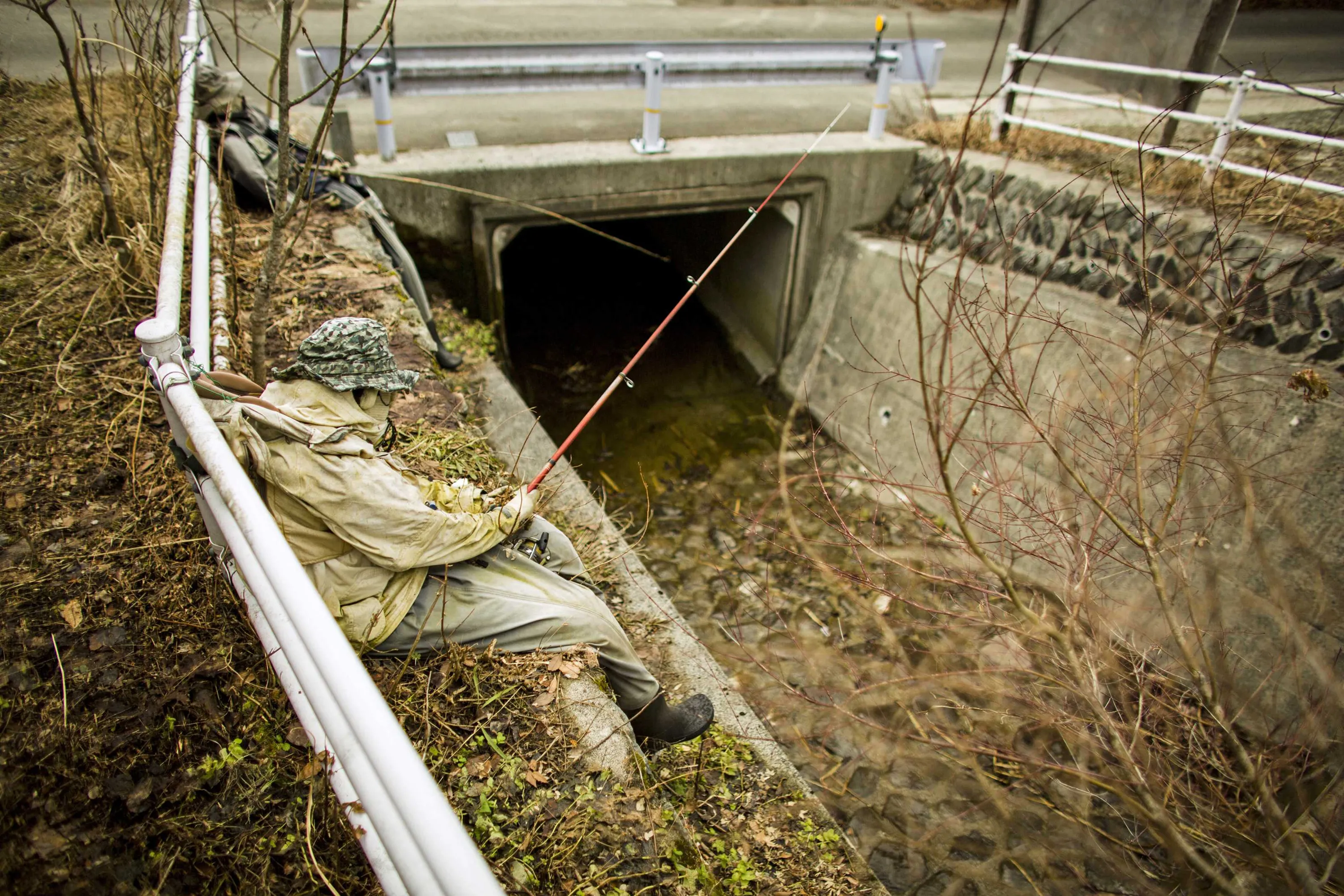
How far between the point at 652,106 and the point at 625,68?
1.32 ft

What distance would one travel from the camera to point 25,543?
109 inches

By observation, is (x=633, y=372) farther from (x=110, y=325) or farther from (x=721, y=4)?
(x=721, y=4)

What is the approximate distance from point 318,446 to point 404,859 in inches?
60.5

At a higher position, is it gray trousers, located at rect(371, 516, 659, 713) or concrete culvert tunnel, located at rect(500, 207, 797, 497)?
gray trousers, located at rect(371, 516, 659, 713)

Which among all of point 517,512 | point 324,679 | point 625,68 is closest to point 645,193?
point 625,68

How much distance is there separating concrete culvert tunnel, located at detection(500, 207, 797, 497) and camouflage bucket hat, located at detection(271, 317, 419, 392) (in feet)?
14.5

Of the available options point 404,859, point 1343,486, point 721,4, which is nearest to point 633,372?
point 1343,486

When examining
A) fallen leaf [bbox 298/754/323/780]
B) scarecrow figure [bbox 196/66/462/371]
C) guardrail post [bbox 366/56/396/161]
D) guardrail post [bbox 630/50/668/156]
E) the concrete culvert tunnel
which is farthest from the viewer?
the concrete culvert tunnel

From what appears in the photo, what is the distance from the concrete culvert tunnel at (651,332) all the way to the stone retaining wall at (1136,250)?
1.82m

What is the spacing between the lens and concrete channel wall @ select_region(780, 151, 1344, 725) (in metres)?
4.37

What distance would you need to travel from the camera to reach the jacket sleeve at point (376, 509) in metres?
2.48

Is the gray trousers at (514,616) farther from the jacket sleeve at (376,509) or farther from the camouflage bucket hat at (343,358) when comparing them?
the camouflage bucket hat at (343,358)

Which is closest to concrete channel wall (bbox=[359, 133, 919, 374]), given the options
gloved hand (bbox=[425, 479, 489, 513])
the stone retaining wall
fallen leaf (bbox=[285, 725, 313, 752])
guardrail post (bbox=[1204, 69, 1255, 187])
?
the stone retaining wall

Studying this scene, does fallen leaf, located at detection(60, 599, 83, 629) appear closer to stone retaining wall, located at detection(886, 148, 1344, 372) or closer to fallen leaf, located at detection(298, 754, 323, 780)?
fallen leaf, located at detection(298, 754, 323, 780)
